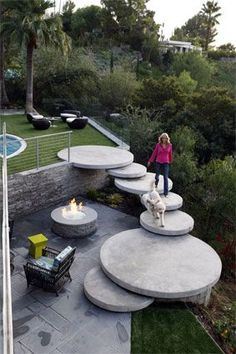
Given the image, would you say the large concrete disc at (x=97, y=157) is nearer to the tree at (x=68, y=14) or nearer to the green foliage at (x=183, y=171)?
the green foliage at (x=183, y=171)

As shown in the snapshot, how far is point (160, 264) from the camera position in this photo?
9.14 m

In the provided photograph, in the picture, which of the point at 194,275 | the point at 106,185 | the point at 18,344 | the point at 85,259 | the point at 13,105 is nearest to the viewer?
the point at 18,344

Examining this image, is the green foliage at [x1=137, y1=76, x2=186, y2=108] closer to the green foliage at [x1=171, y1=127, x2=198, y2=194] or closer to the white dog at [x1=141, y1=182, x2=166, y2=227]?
the green foliage at [x1=171, y1=127, x2=198, y2=194]

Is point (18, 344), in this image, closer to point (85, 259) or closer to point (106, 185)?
point (85, 259)

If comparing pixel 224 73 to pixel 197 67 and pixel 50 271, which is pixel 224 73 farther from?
pixel 50 271

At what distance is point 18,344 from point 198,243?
5.76 meters

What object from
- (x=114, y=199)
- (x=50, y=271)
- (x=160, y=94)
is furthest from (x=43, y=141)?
(x=160, y=94)

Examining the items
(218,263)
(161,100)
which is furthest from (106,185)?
(161,100)

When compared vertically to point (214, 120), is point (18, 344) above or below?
below

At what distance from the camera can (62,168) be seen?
535 inches

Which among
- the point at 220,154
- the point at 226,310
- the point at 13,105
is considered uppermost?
the point at 13,105

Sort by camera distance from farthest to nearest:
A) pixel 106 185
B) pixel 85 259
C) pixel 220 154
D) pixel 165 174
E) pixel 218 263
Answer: pixel 220 154
pixel 106 185
pixel 165 174
pixel 85 259
pixel 218 263

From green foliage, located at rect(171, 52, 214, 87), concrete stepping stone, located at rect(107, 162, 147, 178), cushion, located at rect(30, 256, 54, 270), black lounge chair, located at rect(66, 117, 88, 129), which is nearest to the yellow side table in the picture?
cushion, located at rect(30, 256, 54, 270)

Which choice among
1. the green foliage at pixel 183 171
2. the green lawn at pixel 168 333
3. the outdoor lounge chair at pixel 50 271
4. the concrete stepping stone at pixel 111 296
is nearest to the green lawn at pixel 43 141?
the green foliage at pixel 183 171
